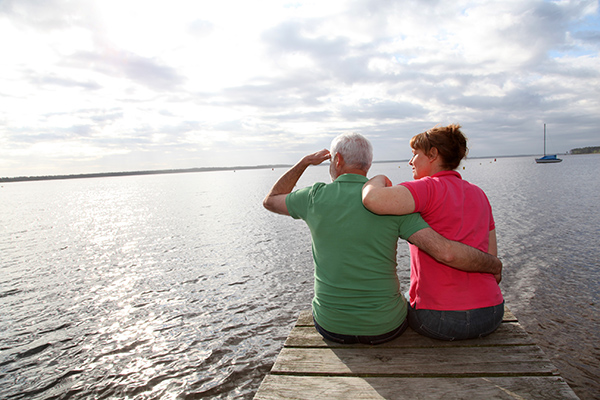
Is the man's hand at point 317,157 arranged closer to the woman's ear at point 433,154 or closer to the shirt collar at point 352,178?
the shirt collar at point 352,178

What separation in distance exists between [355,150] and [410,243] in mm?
954

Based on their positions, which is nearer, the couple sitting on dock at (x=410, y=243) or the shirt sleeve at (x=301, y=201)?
the couple sitting on dock at (x=410, y=243)

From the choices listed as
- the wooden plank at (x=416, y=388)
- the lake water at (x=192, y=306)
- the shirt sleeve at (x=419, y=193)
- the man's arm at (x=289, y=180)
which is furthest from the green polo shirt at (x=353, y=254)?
the lake water at (x=192, y=306)

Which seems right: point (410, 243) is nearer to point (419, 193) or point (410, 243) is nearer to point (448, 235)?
point (448, 235)

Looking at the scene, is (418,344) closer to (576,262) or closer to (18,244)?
(576,262)

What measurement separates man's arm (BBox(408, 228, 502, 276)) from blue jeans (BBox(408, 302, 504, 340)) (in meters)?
0.42

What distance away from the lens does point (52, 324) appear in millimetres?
8141

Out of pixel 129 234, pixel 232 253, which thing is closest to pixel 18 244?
pixel 129 234

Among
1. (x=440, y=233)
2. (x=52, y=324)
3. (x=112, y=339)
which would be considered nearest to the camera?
(x=440, y=233)

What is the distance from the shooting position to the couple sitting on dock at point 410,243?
2.98 meters

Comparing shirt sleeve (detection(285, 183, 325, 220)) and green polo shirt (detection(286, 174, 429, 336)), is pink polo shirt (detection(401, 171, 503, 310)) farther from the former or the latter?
shirt sleeve (detection(285, 183, 325, 220))

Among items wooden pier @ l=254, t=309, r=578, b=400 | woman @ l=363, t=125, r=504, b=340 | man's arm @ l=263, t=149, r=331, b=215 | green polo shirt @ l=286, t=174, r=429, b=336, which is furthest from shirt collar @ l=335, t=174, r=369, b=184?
wooden pier @ l=254, t=309, r=578, b=400

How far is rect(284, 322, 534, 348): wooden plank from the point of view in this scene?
319 centimetres

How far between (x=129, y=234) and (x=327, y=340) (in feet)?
62.6
